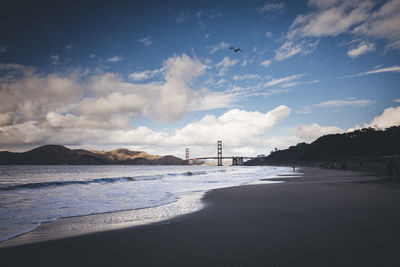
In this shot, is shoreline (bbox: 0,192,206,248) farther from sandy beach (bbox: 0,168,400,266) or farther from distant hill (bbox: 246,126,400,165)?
distant hill (bbox: 246,126,400,165)

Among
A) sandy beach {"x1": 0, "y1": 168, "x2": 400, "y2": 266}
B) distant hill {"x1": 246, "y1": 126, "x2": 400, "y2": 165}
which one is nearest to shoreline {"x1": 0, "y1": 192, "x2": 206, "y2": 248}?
sandy beach {"x1": 0, "y1": 168, "x2": 400, "y2": 266}

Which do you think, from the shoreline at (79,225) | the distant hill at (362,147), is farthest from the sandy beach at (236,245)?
the distant hill at (362,147)

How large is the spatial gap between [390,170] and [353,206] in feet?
56.0

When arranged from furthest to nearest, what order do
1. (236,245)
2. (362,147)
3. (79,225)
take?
(362,147) < (79,225) < (236,245)

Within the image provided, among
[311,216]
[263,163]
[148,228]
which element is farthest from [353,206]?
[263,163]

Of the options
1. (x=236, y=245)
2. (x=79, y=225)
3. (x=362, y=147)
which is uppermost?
(x=362, y=147)

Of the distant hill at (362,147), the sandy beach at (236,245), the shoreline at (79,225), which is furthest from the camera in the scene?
the distant hill at (362,147)

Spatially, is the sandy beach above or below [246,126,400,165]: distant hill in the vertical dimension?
below

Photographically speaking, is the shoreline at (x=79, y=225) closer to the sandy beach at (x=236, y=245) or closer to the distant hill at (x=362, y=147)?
the sandy beach at (x=236, y=245)

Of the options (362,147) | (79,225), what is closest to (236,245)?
(79,225)

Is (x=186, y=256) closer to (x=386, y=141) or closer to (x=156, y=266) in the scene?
(x=156, y=266)

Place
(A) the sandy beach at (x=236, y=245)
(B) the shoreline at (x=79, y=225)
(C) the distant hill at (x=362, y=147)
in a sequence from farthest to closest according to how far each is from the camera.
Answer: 1. (C) the distant hill at (x=362, y=147)
2. (B) the shoreline at (x=79, y=225)
3. (A) the sandy beach at (x=236, y=245)

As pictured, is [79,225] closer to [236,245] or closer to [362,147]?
[236,245]

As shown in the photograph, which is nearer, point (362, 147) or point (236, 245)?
point (236, 245)
